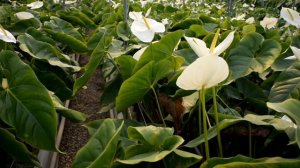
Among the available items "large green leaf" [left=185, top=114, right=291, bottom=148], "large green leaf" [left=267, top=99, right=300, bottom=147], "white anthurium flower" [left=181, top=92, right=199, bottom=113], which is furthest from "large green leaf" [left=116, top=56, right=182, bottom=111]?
"large green leaf" [left=267, top=99, right=300, bottom=147]

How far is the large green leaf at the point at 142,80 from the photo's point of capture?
1.03m

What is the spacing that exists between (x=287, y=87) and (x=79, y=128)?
1566 millimetres

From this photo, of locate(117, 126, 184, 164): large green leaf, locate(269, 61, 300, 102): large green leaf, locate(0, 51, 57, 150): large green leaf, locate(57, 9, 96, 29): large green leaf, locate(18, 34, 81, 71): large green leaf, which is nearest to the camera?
locate(117, 126, 184, 164): large green leaf

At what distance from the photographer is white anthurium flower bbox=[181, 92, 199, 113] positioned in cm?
114

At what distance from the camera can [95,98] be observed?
9.80 ft

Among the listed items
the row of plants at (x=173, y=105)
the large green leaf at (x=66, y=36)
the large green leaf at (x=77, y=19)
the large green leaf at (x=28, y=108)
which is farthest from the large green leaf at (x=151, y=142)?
the large green leaf at (x=77, y=19)

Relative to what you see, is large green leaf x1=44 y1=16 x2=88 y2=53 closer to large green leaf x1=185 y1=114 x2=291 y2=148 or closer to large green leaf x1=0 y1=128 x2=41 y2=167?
large green leaf x1=0 y1=128 x2=41 y2=167

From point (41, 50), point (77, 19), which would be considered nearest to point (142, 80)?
point (41, 50)

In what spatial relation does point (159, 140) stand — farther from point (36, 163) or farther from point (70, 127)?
point (70, 127)

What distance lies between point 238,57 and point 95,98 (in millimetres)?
1861

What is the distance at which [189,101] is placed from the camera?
1.14 m

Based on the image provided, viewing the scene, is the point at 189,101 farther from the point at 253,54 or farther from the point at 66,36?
the point at 66,36

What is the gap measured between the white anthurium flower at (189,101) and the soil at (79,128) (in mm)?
820

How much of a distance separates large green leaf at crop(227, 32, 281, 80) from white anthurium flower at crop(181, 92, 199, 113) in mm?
178
